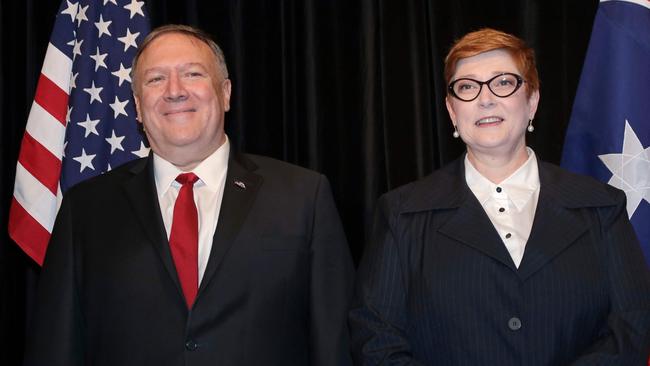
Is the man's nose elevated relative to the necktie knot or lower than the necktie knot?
elevated

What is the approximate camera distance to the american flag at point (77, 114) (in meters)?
3.40

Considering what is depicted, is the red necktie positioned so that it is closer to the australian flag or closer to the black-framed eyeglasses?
the black-framed eyeglasses

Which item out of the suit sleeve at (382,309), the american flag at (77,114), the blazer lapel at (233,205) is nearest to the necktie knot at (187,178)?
the blazer lapel at (233,205)

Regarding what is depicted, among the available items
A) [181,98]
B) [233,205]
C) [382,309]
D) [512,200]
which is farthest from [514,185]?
[181,98]

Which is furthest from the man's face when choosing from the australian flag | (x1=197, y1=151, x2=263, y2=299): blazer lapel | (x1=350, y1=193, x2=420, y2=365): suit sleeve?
the australian flag

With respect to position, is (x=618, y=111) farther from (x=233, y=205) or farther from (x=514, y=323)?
(x=233, y=205)

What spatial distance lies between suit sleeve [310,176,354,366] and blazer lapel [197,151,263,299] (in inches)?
8.5

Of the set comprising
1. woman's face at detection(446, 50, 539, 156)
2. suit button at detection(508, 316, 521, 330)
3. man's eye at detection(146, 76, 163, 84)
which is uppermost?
man's eye at detection(146, 76, 163, 84)

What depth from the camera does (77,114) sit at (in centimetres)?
347

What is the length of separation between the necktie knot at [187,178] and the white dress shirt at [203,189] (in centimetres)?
2

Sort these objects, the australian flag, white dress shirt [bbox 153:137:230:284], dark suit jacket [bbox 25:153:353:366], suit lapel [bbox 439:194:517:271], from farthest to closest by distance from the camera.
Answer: the australian flag < white dress shirt [bbox 153:137:230:284] < dark suit jacket [bbox 25:153:353:366] < suit lapel [bbox 439:194:517:271]

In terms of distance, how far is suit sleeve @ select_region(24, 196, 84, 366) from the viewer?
236 cm

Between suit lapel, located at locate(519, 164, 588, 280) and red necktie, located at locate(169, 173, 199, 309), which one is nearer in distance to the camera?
suit lapel, located at locate(519, 164, 588, 280)

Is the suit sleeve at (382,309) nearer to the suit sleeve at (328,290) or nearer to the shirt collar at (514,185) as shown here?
the suit sleeve at (328,290)
